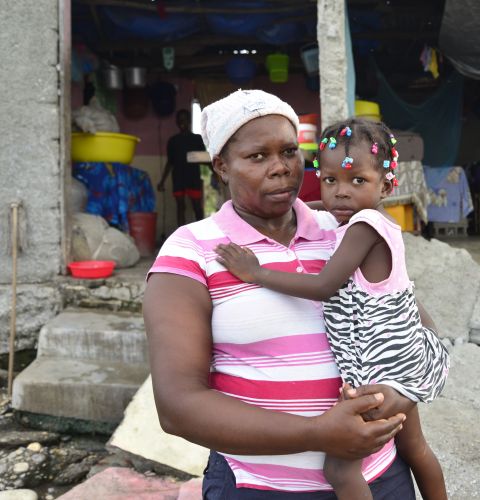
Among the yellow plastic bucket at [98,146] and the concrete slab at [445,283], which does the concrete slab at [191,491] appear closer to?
the concrete slab at [445,283]

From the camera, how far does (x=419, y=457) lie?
1.46 meters

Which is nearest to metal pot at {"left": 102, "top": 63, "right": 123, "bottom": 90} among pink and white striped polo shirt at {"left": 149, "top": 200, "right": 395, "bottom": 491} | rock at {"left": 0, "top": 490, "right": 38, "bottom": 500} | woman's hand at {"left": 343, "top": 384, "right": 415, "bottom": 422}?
rock at {"left": 0, "top": 490, "right": 38, "bottom": 500}

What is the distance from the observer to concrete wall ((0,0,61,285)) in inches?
196

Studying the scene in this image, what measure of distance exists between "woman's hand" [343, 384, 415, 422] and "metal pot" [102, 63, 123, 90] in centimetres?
806

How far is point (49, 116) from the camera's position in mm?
5086

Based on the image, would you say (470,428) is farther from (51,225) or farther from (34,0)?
(34,0)

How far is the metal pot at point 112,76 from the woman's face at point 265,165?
300 inches

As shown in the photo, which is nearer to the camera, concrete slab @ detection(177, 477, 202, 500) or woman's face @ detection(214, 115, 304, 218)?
woman's face @ detection(214, 115, 304, 218)

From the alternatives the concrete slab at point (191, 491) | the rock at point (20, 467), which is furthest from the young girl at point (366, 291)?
the rock at point (20, 467)

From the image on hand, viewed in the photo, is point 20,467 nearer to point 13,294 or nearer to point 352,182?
point 13,294

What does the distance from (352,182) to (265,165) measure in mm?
281

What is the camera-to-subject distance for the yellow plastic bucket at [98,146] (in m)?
6.29

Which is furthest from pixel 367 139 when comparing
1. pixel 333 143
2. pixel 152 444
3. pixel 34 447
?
pixel 34 447

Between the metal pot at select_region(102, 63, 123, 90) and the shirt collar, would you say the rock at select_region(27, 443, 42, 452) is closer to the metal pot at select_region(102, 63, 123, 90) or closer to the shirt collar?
the shirt collar
